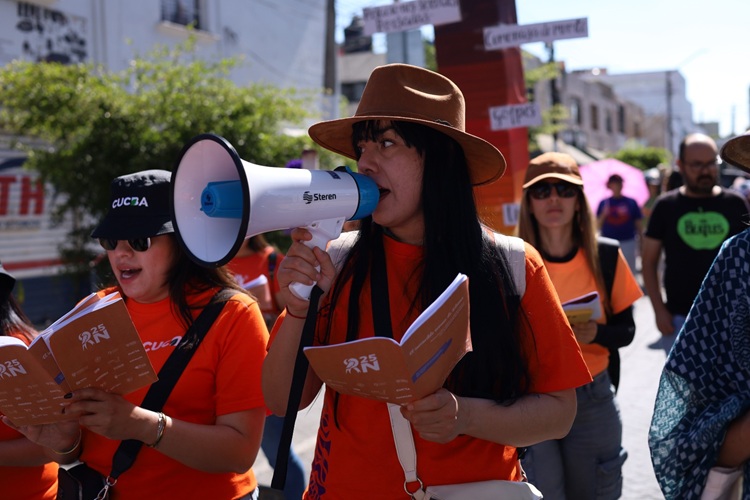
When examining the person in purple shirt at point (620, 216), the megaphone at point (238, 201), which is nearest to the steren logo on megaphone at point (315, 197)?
the megaphone at point (238, 201)

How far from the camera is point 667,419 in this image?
2039mm

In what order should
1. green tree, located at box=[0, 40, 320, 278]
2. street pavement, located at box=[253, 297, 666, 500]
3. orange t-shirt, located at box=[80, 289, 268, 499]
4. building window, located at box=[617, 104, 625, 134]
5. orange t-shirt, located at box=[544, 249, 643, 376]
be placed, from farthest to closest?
building window, located at box=[617, 104, 625, 134] → green tree, located at box=[0, 40, 320, 278] → street pavement, located at box=[253, 297, 666, 500] → orange t-shirt, located at box=[544, 249, 643, 376] → orange t-shirt, located at box=[80, 289, 268, 499]

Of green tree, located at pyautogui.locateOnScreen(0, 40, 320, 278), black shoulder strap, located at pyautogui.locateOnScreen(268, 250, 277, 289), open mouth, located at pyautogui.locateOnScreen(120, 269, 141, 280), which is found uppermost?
green tree, located at pyautogui.locateOnScreen(0, 40, 320, 278)

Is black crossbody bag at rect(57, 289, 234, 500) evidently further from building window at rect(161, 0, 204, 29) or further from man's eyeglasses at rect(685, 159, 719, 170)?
building window at rect(161, 0, 204, 29)

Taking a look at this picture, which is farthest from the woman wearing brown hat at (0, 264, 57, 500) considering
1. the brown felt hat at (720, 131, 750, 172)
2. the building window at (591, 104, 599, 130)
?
the building window at (591, 104, 599, 130)

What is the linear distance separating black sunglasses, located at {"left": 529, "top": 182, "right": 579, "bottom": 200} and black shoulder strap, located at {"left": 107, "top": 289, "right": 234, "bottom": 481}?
71.8 inches

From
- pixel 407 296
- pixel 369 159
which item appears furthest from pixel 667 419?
pixel 369 159

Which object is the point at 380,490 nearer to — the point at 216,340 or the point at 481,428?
the point at 481,428

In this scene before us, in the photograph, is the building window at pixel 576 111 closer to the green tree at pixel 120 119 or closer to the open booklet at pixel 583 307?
the green tree at pixel 120 119

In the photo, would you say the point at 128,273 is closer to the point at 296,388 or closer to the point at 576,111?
the point at 296,388

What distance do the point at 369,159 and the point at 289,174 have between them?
0.33 metres

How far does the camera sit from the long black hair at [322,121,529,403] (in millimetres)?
1968

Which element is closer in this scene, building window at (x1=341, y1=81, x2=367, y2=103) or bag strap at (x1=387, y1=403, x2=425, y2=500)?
bag strap at (x1=387, y1=403, x2=425, y2=500)

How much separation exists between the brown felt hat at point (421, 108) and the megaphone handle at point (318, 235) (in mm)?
314
